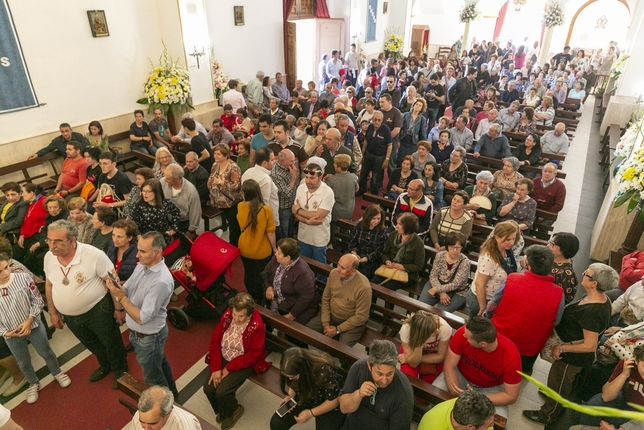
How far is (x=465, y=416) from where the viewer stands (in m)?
2.26

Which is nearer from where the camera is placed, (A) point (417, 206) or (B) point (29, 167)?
(A) point (417, 206)

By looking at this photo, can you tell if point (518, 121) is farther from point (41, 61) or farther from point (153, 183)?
point (41, 61)

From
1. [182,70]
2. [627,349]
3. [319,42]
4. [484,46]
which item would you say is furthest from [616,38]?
[627,349]

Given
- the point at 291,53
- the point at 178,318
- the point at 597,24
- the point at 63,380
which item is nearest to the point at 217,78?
the point at 291,53

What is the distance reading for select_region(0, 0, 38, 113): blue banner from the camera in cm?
599

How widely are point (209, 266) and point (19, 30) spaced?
5149 mm

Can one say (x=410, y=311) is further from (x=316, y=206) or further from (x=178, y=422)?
(x=178, y=422)

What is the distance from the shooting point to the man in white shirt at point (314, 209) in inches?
177

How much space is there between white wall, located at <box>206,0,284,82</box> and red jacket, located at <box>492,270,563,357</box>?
885 centimetres

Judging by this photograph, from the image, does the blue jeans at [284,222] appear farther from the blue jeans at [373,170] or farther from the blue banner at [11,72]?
the blue banner at [11,72]

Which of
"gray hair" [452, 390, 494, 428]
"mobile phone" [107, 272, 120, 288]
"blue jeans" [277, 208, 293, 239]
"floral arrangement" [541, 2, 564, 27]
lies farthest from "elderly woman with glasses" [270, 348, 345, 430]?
"floral arrangement" [541, 2, 564, 27]

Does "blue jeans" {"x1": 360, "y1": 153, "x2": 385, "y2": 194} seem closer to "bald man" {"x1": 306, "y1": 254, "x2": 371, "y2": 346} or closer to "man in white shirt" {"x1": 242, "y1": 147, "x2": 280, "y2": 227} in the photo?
"man in white shirt" {"x1": 242, "y1": 147, "x2": 280, "y2": 227}

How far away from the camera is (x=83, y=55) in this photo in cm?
719

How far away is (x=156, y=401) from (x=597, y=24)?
29668 millimetres
